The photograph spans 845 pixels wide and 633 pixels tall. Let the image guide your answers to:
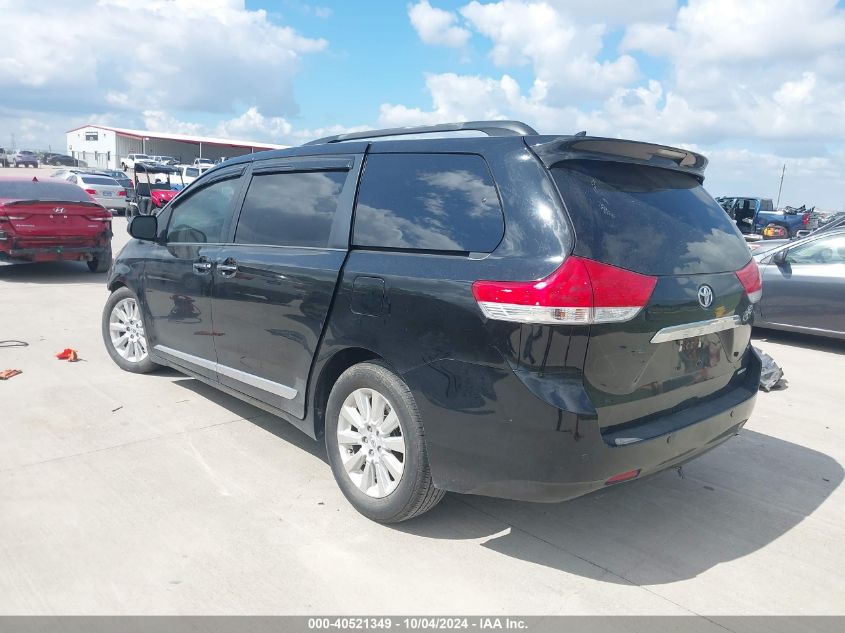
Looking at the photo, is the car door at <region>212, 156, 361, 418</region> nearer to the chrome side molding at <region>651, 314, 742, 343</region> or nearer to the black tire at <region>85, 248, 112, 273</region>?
the chrome side molding at <region>651, 314, 742, 343</region>

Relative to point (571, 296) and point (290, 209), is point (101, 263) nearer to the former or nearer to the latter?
point (290, 209)

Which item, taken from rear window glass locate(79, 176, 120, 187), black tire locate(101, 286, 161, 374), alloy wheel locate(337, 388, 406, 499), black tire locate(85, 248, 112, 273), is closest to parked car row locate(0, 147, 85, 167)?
rear window glass locate(79, 176, 120, 187)

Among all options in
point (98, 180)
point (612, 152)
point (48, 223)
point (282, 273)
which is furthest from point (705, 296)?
point (98, 180)

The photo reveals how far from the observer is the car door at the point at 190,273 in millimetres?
4664

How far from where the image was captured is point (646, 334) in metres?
2.92

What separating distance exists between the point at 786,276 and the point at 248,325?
6.76 metres

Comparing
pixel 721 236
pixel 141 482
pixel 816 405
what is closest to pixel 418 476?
pixel 141 482

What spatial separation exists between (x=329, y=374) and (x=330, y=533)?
0.84 metres

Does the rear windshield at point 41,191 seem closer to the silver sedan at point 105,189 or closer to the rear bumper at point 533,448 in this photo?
the rear bumper at point 533,448

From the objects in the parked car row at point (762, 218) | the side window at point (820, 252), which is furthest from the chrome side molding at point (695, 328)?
the parked car row at point (762, 218)

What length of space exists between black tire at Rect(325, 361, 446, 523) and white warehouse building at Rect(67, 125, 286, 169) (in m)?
71.6

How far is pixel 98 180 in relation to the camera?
25703 millimetres

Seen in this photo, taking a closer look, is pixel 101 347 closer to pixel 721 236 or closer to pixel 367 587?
pixel 367 587

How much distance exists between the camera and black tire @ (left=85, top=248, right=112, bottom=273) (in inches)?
467
